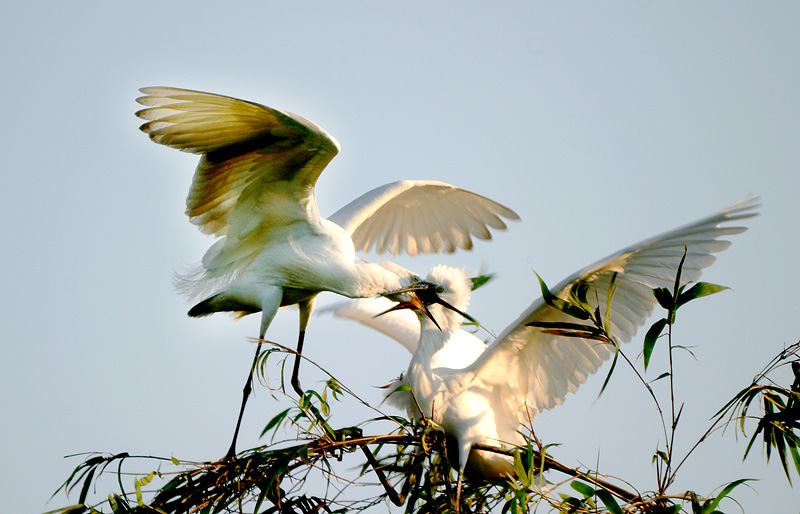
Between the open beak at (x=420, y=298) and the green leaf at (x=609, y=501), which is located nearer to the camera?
the green leaf at (x=609, y=501)

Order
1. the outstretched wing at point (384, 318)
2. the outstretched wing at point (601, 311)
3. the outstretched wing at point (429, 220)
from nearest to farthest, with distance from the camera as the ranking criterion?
the outstretched wing at point (601, 311) < the outstretched wing at point (384, 318) < the outstretched wing at point (429, 220)

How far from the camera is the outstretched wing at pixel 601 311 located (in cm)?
272

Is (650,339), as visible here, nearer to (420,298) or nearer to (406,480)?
(406,480)

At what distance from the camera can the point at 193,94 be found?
125 inches

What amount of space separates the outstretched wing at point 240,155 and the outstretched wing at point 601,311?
120 centimetres

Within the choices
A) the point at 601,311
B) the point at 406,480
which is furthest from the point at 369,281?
the point at 601,311

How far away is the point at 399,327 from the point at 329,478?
1997 mm

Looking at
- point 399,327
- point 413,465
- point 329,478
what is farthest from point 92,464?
point 399,327

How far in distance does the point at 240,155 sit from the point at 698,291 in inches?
84.9

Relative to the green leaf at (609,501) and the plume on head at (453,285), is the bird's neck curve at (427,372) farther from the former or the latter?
the green leaf at (609,501)

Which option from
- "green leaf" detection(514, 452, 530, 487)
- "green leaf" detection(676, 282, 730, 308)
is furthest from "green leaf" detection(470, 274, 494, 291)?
"green leaf" detection(676, 282, 730, 308)

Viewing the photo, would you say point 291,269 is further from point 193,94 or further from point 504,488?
point 504,488

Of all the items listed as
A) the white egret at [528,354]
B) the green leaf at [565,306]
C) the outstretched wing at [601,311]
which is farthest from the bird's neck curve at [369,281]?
the green leaf at [565,306]

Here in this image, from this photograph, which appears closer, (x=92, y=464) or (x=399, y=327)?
(x=92, y=464)
